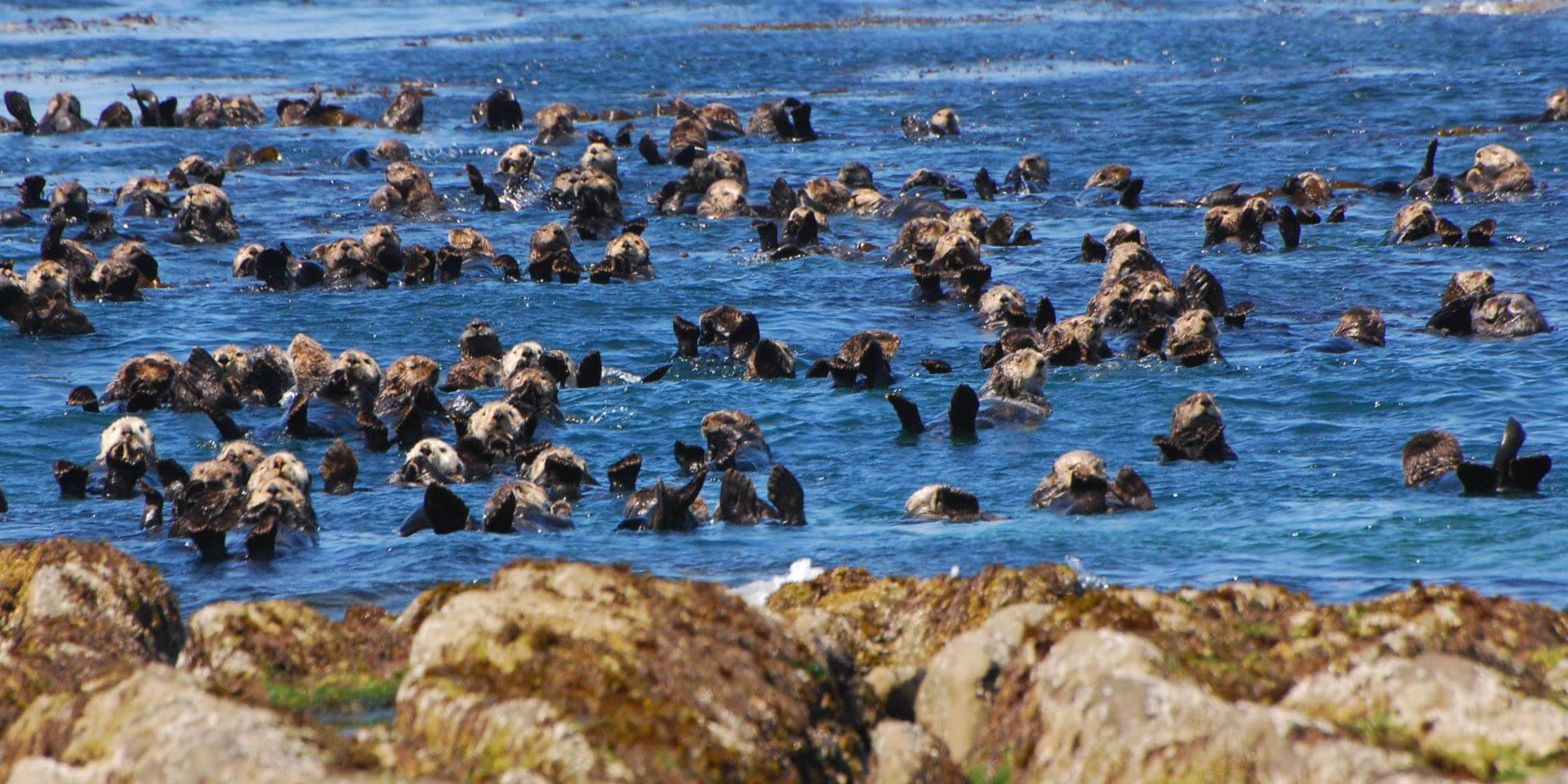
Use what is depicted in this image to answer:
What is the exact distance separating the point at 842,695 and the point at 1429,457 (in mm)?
8140

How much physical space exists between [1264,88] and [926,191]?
1395cm

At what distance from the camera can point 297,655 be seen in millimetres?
7988

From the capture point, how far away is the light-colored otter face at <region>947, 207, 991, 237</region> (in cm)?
2320

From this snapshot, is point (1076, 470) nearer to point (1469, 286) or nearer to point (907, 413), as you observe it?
point (907, 413)


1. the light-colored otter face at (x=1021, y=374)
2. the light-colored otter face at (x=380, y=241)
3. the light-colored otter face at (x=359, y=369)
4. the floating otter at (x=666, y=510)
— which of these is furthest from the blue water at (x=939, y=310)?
the light-colored otter face at (x=380, y=241)

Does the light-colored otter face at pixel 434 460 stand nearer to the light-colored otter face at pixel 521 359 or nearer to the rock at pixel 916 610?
the light-colored otter face at pixel 521 359

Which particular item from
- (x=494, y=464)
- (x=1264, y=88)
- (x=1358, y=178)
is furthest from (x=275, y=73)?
(x=494, y=464)

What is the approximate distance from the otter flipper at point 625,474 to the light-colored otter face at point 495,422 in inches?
54.3

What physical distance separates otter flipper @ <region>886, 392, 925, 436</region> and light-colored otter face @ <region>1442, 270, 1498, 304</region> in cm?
731

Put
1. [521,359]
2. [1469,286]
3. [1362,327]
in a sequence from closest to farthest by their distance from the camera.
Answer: [521,359] < [1362,327] < [1469,286]

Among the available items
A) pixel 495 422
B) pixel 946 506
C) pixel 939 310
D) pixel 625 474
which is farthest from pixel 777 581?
pixel 939 310

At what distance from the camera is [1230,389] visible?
1605 cm

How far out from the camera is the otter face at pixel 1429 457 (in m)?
12.8

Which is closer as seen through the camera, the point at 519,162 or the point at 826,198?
the point at 826,198
